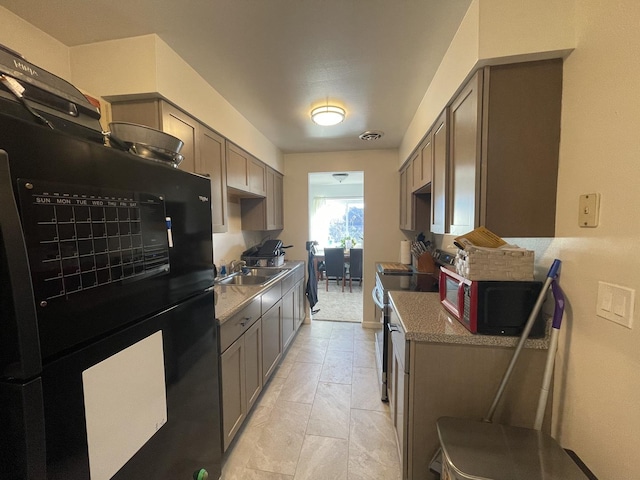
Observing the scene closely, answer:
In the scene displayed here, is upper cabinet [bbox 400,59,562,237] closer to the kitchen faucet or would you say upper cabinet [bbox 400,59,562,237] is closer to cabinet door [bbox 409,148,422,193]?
cabinet door [bbox 409,148,422,193]

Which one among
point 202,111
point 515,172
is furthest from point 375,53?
point 202,111

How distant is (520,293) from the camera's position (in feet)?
3.81

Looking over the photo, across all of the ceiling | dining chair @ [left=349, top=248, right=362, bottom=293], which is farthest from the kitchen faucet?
dining chair @ [left=349, top=248, right=362, bottom=293]

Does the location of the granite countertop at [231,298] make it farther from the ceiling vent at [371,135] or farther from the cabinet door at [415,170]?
the ceiling vent at [371,135]

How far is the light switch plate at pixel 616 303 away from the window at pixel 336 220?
18.6 ft

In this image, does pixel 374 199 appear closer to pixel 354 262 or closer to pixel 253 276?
pixel 253 276

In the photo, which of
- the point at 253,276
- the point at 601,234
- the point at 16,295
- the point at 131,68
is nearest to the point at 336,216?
the point at 253,276

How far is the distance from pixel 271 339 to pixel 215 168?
150 centimetres

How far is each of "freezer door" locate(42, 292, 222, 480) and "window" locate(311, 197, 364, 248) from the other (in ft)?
18.5

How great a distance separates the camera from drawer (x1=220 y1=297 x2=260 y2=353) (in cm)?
149

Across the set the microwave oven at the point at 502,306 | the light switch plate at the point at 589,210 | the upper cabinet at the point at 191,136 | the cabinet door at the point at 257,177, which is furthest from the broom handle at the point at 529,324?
the cabinet door at the point at 257,177

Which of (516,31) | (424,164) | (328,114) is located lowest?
(424,164)

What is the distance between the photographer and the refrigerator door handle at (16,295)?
18.2 inches

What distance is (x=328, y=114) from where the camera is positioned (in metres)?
Answer: 2.18
